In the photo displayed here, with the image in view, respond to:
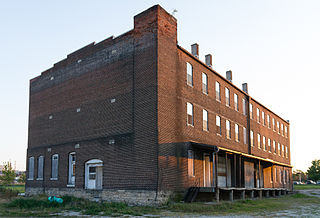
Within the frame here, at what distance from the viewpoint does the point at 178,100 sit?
23.0 m

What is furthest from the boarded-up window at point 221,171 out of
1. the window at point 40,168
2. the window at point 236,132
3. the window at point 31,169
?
the window at point 31,169

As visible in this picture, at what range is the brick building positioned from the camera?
69.8 ft

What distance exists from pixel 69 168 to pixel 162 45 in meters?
12.1

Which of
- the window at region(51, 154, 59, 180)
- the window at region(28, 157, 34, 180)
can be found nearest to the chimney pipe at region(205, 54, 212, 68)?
the window at region(51, 154, 59, 180)

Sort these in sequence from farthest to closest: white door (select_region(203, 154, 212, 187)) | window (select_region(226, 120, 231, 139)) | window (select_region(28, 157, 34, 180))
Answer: window (select_region(28, 157, 34, 180)) → window (select_region(226, 120, 231, 139)) → white door (select_region(203, 154, 212, 187))

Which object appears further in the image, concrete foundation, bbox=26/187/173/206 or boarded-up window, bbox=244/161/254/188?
boarded-up window, bbox=244/161/254/188

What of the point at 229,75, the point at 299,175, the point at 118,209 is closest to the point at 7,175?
the point at 229,75

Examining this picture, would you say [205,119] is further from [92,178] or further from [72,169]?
[72,169]

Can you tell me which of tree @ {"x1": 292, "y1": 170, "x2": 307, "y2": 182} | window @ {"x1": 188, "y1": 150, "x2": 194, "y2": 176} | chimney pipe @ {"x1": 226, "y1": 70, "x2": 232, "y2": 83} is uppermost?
chimney pipe @ {"x1": 226, "y1": 70, "x2": 232, "y2": 83}

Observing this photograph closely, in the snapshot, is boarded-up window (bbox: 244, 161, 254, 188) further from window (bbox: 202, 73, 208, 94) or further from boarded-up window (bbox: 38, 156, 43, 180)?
boarded-up window (bbox: 38, 156, 43, 180)

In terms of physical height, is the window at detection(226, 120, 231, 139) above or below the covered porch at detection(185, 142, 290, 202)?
above

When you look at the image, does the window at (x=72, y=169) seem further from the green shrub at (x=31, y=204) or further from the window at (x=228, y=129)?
the window at (x=228, y=129)

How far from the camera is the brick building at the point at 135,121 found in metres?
21.3

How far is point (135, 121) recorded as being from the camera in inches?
865
